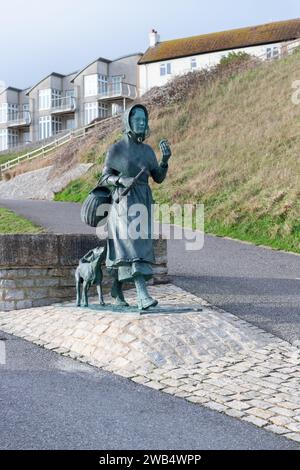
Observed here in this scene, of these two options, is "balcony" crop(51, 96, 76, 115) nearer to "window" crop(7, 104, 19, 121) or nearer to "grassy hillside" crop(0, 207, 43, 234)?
"window" crop(7, 104, 19, 121)

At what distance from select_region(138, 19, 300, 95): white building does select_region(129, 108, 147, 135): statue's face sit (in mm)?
39180

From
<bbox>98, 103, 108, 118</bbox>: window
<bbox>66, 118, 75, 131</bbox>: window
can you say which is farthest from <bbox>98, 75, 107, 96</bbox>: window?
<bbox>66, 118, 75, 131</bbox>: window

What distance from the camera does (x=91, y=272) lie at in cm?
826

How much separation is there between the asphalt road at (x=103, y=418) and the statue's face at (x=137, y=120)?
10.0ft

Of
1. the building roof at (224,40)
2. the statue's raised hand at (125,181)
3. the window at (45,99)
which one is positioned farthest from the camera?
the window at (45,99)

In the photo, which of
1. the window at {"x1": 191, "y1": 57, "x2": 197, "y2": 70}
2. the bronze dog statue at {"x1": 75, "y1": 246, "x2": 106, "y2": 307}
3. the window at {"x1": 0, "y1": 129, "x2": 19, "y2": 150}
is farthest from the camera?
the window at {"x1": 0, "y1": 129, "x2": 19, "y2": 150}

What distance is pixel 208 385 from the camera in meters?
5.70

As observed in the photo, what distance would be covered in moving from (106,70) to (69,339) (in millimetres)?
56827

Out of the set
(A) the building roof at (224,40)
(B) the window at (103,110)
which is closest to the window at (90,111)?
(B) the window at (103,110)

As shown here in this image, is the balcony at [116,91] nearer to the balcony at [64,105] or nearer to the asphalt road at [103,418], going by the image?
the balcony at [64,105]

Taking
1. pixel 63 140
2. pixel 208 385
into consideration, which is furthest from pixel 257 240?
pixel 63 140

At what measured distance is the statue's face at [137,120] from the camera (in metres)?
7.50

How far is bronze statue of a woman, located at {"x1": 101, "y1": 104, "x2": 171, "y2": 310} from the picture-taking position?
7.54 m
